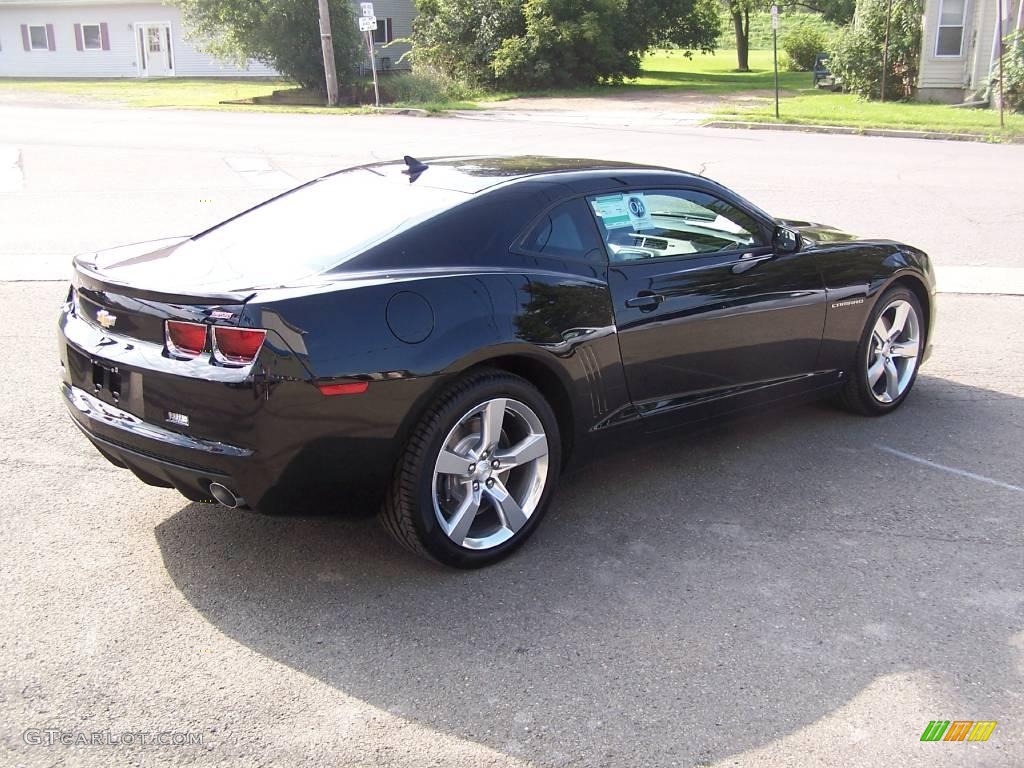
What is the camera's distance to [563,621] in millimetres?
3760

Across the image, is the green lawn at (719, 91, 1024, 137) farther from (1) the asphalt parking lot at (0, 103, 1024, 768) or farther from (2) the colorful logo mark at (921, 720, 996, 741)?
(2) the colorful logo mark at (921, 720, 996, 741)

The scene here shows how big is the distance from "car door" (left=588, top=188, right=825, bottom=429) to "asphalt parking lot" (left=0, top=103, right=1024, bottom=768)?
34 cm

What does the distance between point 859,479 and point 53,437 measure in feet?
13.3

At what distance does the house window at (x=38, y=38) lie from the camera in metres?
49.6

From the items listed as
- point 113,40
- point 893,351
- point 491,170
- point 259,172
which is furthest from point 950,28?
point 113,40

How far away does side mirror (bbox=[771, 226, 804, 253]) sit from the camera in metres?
5.29

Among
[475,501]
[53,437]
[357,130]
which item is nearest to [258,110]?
[357,130]

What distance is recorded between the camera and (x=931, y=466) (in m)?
5.27

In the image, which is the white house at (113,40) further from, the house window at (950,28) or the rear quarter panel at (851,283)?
the rear quarter panel at (851,283)

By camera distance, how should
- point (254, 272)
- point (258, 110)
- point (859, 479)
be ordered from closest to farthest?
point (254, 272)
point (859, 479)
point (258, 110)

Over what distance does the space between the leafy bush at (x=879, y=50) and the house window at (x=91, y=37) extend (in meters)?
34.3

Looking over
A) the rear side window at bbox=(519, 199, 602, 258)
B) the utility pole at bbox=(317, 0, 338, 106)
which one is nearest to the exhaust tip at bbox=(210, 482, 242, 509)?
the rear side window at bbox=(519, 199, 602, 258)

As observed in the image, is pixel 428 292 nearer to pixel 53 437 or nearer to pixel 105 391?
pixel 105 391

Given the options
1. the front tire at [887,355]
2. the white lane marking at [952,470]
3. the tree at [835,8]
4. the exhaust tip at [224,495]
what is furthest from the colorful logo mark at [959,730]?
the tree at [835,8]
